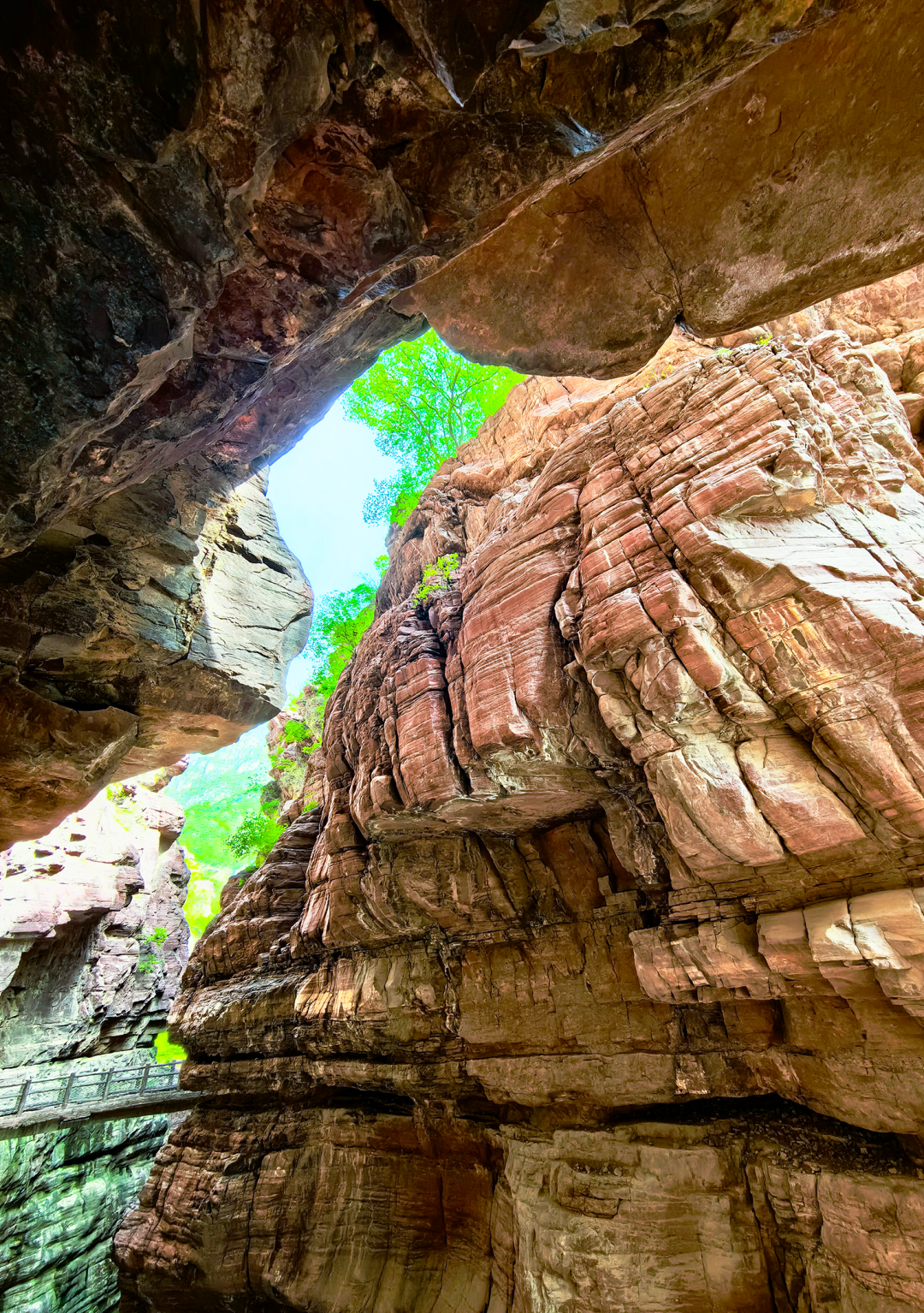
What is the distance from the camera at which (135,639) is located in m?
6.27

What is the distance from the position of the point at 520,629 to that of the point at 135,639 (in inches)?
183

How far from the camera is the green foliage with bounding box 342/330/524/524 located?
14672 mm

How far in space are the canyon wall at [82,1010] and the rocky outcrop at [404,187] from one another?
15985 millimetres

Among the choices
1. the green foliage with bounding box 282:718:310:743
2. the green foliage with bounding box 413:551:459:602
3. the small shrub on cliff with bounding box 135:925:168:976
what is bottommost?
the small shrub on cliff with bounding box 135:925:168:976

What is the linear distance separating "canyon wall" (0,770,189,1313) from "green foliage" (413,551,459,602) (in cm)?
1337

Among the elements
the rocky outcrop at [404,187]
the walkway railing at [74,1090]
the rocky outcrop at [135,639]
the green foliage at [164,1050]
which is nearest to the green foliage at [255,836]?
the walkway railing at [74,1090]

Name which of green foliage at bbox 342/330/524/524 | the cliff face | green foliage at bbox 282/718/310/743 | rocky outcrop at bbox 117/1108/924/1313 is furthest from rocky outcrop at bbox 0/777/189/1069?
green foliage at bbox 342/330/524/524

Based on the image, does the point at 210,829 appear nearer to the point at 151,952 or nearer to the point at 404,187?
the point at 151,952

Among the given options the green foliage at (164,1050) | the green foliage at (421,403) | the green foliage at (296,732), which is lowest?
the green foliage at (164,1050)

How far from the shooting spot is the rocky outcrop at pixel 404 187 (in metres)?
2.31

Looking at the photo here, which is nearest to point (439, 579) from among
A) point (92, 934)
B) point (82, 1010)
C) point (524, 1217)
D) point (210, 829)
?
point (524, 1217)

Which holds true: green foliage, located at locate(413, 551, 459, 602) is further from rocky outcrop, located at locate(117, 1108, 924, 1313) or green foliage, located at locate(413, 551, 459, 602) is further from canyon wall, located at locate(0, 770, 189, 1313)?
canyon wall, located at locate(0, 770, 189, 1313)

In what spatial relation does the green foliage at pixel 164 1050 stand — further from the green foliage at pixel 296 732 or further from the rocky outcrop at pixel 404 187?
the rocky outcrop at pixel 404 187

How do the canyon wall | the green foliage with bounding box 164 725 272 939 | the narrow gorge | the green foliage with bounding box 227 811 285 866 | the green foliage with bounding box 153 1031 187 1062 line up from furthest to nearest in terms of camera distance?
the green foliage with bounding box 164 725 272 939 < the green foliage with bounding box 153 1031 187 1062 < the green foliage with bounding box 227 811 285 866 < the canyon wall < the narrow gorge
